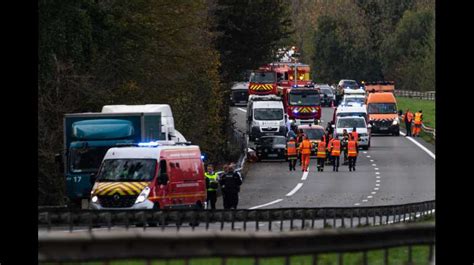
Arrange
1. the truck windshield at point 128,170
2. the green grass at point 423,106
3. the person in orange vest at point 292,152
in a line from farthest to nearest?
the green grass at point 423,106, the person in orange vest at point 292,152, the truck windshield at point 128,170

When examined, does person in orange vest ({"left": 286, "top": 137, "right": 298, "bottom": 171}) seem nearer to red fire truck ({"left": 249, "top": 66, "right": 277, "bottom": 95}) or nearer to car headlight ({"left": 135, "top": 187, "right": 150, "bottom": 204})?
car headlight ({"left": 135, "top": 187, "right": 150, "bottom": 204})

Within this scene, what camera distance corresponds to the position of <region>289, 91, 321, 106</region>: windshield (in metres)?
88.6

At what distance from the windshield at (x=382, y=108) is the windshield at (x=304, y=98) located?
503 centimetres

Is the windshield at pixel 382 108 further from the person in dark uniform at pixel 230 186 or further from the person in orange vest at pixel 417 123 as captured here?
the person in dark uniform at pixel 230 186

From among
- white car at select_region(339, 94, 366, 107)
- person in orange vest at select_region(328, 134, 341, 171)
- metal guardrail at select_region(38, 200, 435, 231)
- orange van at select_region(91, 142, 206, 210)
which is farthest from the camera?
white car at select_region(339, 94, 366, 107)

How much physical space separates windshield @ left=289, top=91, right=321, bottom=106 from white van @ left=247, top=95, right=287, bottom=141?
25.2 feet

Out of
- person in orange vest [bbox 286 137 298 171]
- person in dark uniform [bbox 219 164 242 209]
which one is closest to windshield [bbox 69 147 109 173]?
person in dark uniform [bbox 219 164 242 209]

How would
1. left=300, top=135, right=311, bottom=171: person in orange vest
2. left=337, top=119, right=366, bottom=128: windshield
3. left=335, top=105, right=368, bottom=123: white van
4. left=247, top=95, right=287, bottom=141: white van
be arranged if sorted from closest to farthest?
left=300, top=135, right=311, bottom=171: person in orange vest → left=337, top=119, right=366, bottom=128: windshield → left=335, top=105, right=368, bottom=123: white van → left=247, top=95, right=287, bottom=141: white van

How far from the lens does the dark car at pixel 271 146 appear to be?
223 feet

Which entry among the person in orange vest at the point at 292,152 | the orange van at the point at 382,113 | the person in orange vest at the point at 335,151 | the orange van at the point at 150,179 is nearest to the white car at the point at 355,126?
the person in orange vest at the point at 335,151

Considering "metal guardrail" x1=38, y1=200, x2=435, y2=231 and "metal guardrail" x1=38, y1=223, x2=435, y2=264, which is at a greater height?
"metal guardrail" x1=38, y1=223, x2=435, y2=264

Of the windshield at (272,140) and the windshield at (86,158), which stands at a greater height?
the windshield at (86,158)

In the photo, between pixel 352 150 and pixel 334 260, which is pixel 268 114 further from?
pixel 334 260
